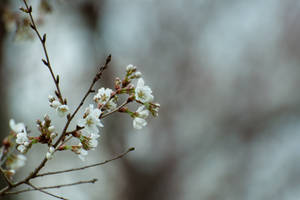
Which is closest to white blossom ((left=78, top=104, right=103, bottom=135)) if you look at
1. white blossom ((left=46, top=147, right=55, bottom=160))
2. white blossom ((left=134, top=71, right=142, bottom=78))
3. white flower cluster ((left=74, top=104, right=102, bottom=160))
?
white flower cluster ((left=74, top=104, right=102, bottom=160))

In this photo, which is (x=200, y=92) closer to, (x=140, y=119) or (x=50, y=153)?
(x=140, y=119)

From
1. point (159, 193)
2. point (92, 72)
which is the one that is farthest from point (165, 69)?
point (159, 193)

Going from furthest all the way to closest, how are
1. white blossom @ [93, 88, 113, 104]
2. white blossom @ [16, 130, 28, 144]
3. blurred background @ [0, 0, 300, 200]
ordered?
1. blurred background @ [0, 0, 300, 200]
2. white blossom @ [93, 88, 113, 104]
3. white blossom @ [16, 130, 28, 144]

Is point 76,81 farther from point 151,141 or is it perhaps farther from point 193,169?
point 193,169

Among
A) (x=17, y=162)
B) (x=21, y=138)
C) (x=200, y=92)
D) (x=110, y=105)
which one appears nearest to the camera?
(x=17, y=162)

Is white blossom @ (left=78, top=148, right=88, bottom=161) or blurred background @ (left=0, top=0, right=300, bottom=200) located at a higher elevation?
blurred background @ (left=0, top=0, right=300, bottom=200)

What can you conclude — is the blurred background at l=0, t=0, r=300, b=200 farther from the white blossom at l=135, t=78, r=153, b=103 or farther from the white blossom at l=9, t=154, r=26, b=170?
the white blossom at l=9, t=154, r=26, b=170

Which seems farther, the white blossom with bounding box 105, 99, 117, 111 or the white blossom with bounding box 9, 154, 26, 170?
the white blossom with bounding box 105, 99, 117, 111

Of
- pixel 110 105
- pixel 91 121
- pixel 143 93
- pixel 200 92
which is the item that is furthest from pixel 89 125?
pixel 200 92
